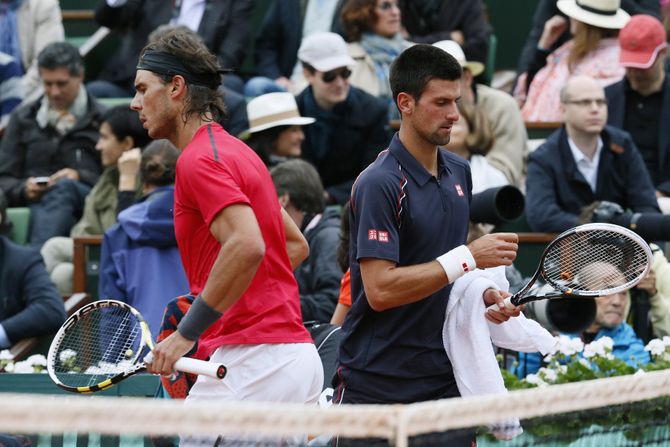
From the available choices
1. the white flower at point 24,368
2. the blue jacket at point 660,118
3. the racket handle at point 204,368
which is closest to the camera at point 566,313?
the racket handle at point 204,368

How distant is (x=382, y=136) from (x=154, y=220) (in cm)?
254

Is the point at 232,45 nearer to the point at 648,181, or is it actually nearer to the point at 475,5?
the point at 475,5

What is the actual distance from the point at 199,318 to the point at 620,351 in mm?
3132

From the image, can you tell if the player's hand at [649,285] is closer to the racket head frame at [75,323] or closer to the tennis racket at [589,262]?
the tennis racket at [589,262]

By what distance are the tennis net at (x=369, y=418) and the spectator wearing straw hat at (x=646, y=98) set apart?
5.42 m

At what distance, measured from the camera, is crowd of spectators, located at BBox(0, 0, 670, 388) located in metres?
6.49

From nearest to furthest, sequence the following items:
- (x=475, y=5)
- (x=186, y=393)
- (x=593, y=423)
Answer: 1. (x=593, y=423)
2. (x=186, y=393)
3. (x=475, y=5)

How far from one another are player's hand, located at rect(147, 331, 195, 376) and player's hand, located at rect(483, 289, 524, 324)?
2.97 ft

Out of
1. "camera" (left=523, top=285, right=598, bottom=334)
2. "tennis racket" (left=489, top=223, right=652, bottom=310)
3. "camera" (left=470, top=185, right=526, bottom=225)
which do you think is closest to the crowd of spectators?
"camera" (left=523, top=285, right=598, bottom=334)

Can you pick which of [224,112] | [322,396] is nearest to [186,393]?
[322,396]

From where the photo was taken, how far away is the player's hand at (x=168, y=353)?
3.71 m

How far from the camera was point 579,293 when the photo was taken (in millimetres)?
4051

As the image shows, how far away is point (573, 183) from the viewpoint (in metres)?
7.71

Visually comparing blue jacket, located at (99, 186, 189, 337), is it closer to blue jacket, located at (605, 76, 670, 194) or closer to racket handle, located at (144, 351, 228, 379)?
racket handle, located at (144, 351, 228, 379)
